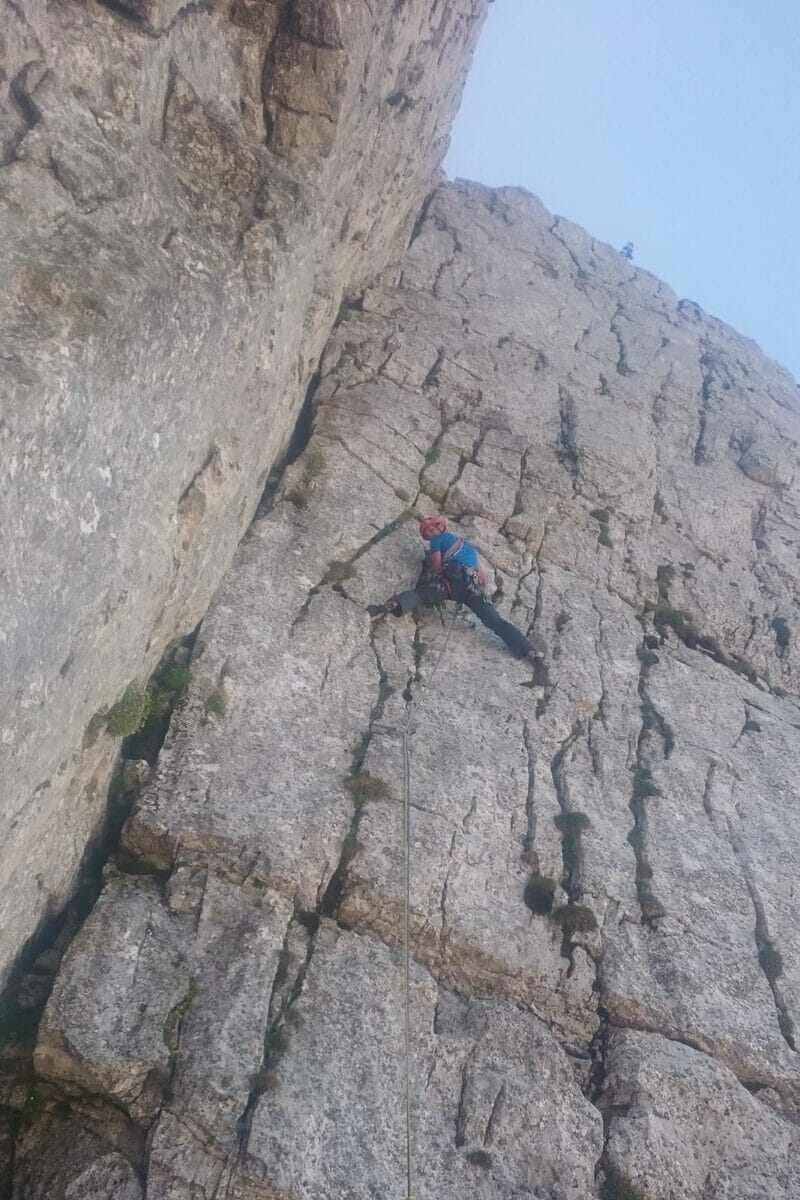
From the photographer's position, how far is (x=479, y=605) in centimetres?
2177

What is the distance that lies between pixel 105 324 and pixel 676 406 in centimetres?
2857

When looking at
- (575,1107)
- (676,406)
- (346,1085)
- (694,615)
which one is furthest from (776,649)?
(346,1085)

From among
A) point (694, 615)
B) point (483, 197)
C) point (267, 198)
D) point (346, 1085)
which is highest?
point (483, 197)

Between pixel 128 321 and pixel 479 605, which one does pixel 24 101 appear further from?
pixel 479 605

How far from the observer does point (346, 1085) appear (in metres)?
12.7

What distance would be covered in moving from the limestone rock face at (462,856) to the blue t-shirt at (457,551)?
1.56m

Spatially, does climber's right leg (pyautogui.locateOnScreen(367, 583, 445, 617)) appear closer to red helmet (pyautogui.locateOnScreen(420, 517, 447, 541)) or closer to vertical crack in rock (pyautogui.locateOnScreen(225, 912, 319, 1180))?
red helmet (pyautogui.locateOnScreen(420, 517, 447, 541))

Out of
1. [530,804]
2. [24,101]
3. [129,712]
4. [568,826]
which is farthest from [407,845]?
[24,101]

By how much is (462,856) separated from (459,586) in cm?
716

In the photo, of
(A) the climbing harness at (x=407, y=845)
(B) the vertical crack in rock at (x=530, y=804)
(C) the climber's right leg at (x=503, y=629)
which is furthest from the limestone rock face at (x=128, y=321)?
(B) the vertical crack in rock at (x=530, y=804)

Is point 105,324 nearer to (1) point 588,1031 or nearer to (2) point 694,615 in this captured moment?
(1) point 588,1031

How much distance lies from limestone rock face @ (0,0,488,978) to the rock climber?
4.58 m

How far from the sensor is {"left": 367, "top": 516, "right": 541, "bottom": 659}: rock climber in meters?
21.5

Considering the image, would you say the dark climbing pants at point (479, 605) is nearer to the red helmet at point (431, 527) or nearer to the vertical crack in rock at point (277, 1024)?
the red helmet at point (431, 527)
